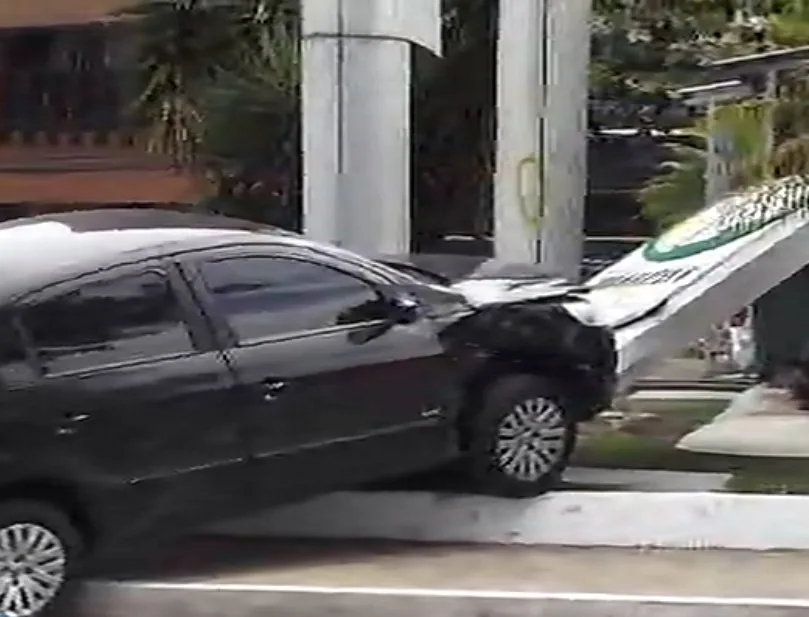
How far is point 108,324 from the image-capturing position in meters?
7.64

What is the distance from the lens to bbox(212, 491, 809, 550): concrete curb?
8422 millimetres

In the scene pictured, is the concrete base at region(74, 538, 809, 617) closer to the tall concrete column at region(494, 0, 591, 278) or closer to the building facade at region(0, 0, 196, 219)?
the tall concrete column at region(494, 0, 591, 278)

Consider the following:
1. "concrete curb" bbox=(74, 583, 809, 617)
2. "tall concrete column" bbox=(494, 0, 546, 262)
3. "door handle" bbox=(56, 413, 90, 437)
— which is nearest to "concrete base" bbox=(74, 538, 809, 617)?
"concrete curb" bbox=(74, 583, 809, 617)

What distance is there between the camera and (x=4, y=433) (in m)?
7.13

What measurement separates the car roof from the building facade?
2009 cm

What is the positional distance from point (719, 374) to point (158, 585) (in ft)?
26.2

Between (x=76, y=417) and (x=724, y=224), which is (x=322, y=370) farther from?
(x=724, y=224)

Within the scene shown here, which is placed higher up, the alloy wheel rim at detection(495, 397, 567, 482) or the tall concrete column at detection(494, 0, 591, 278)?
the tall concrete column at detection(494, 0, 591, 278)

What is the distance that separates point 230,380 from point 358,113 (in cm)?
333

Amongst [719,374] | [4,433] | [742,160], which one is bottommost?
[719,374]

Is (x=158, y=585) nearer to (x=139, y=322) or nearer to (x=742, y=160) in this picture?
(x=139, y=322)

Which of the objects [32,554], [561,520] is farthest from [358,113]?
[32,554]

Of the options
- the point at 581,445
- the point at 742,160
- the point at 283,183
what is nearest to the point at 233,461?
the point at 581,445

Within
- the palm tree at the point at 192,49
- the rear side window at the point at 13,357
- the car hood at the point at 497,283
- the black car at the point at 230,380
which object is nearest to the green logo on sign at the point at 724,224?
the car hood at the point at 497,283
